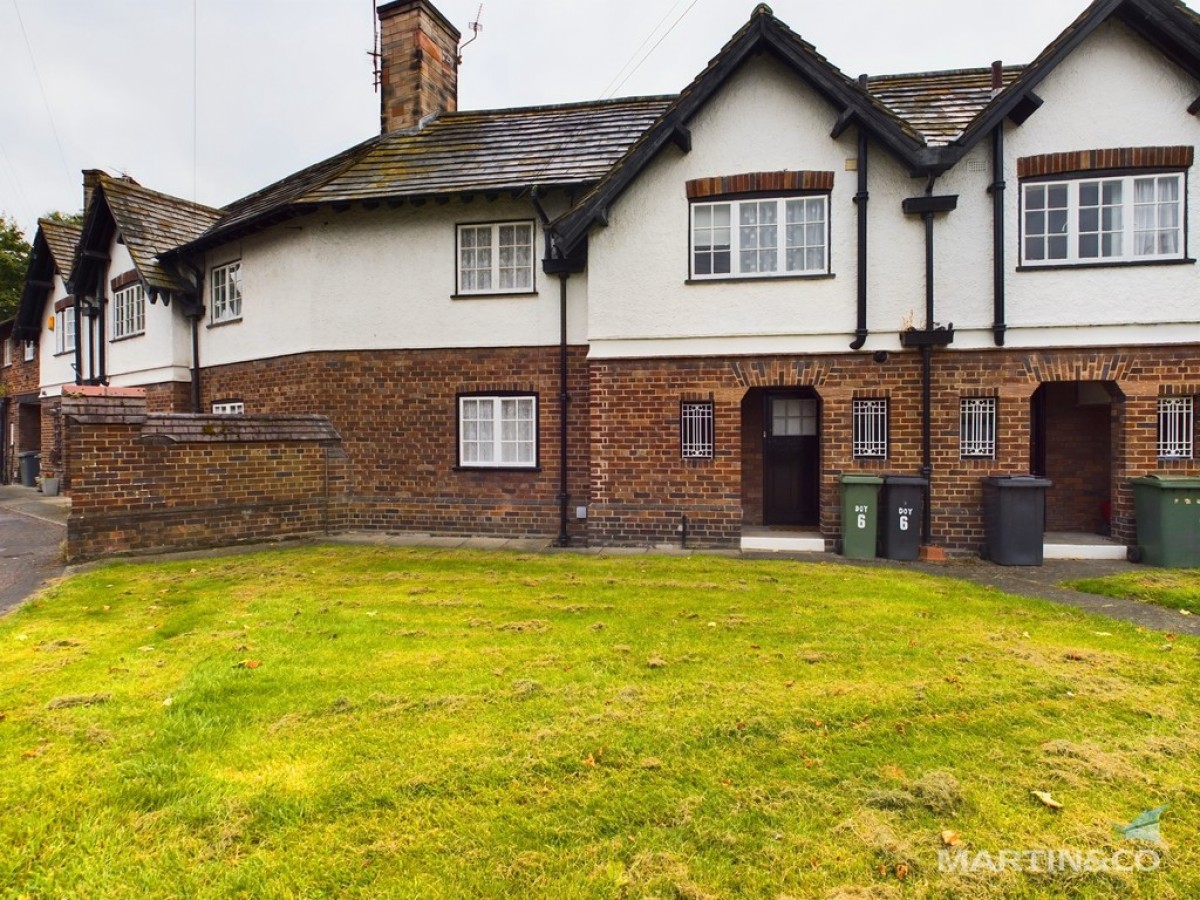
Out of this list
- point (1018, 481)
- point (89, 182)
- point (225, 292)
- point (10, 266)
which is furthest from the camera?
point (10, 266)

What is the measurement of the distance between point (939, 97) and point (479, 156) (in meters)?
8.13

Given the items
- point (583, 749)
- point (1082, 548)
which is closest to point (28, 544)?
point (583, 749)

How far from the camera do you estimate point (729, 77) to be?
9641mm

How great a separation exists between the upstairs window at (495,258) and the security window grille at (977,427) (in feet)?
23.7

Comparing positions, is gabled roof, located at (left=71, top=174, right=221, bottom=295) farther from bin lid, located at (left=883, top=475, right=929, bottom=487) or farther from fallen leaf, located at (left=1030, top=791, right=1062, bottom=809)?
fallen leaf, located at (left=1030, top=791, right=1062, bottom=809)

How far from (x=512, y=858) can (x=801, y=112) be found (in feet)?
33.8

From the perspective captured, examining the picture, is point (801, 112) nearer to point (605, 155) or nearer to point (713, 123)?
point (713, 123)

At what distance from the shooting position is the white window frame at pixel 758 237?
9.66 m

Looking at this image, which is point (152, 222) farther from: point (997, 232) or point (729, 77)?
point (997, 232)

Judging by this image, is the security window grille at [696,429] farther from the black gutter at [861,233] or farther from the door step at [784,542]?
the black gutter at [861,233]

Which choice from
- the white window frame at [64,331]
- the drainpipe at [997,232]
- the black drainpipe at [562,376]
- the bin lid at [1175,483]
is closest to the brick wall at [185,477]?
the black drainpipe at [562,376]

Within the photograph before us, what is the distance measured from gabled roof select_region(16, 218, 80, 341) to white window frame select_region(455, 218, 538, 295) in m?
15.5

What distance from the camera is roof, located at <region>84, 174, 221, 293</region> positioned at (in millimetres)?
14312

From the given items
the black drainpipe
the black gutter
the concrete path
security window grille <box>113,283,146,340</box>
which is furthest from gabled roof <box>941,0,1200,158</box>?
security window grille <box>113,283,146,340</box>
